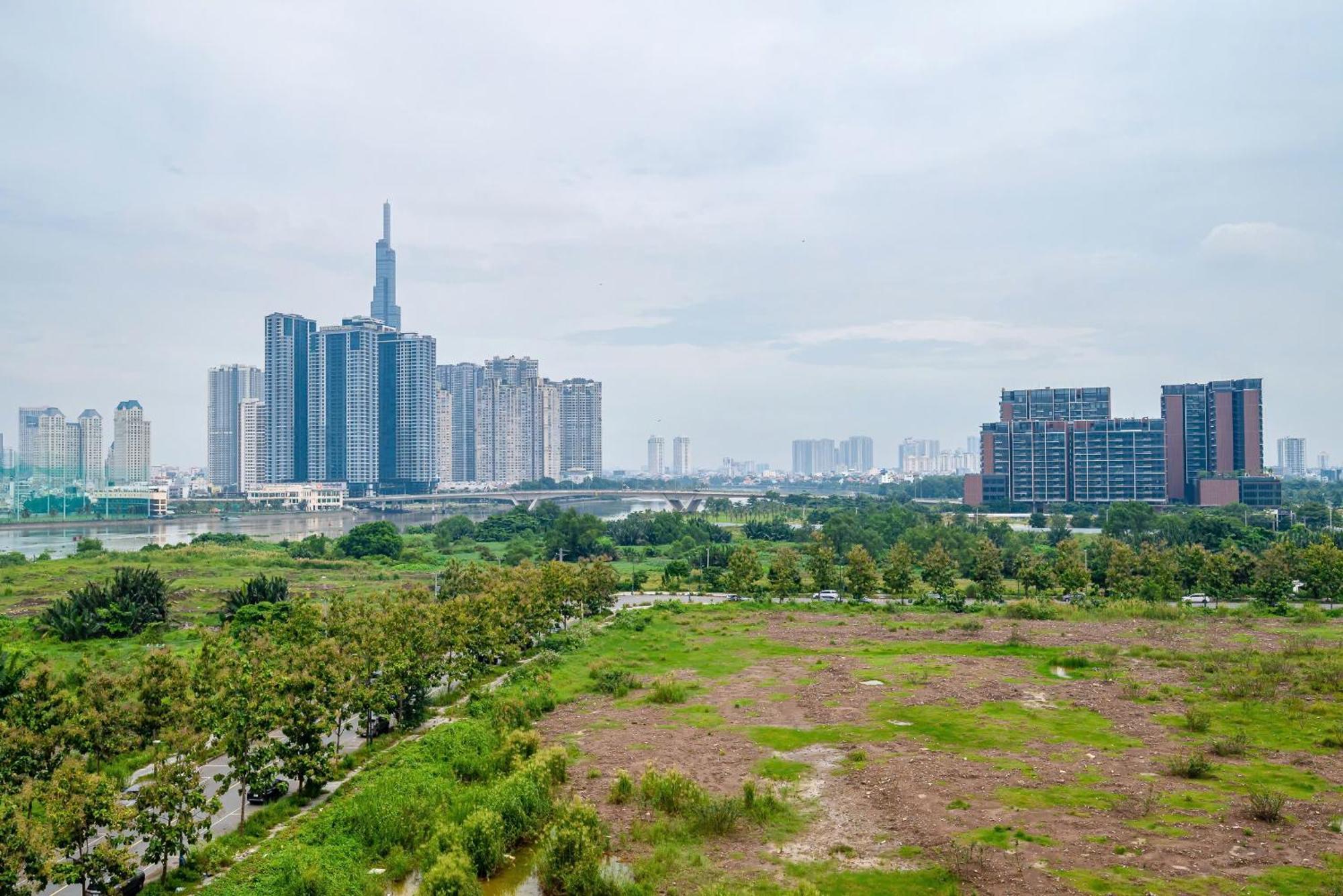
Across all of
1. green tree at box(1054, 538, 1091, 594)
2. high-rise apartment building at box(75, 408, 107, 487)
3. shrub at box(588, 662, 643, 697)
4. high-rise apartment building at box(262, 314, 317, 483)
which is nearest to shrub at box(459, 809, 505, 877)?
shrub at box(588, 662, 643, 697)

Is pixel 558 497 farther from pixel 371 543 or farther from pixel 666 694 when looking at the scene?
pixel 666 694

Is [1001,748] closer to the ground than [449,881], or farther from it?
closer to the ground

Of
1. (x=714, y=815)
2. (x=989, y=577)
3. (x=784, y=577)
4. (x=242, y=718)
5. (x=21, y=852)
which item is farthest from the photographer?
(x=784, y=577)

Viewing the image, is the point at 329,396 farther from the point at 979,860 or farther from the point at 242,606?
the point at 979,860

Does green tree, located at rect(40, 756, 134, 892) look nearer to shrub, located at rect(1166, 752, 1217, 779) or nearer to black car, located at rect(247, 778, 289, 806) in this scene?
black car, located at rect(247, 778, 289, 806)

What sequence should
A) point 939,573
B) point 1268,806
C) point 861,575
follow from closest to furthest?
1. point 1268,806
2. point 861,575
3. point 939,573

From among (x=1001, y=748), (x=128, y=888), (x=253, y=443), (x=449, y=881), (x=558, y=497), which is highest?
(x=253, y=443)

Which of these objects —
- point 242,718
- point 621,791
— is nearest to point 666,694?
point 621,791
